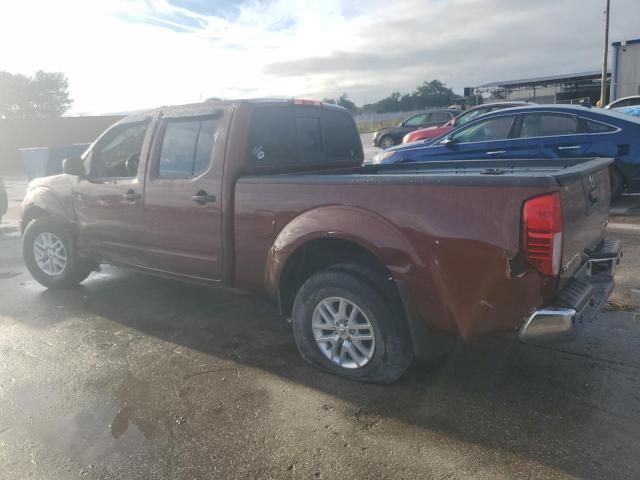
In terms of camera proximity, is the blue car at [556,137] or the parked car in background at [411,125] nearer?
the blue car at [556,137]

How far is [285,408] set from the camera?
330cm

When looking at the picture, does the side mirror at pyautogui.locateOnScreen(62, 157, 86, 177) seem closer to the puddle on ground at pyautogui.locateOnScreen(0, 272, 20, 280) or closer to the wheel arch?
the puddle on ground at pyautogui.locateOnScreen(0, 272, 20, 280)

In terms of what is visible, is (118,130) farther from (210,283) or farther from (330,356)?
(330,356)

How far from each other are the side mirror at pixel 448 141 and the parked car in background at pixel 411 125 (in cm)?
1135

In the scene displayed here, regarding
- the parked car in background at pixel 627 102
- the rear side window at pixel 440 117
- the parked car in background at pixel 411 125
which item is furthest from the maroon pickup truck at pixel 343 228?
the parked car in background at pixel 411 125

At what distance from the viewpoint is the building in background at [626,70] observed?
30781 millimetres

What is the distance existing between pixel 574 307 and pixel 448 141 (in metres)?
6.32

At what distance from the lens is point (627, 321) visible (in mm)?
4316

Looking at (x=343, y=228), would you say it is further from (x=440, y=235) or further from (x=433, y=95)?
(x=433, y=95)

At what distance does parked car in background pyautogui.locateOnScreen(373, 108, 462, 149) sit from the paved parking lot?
1613 centimetres

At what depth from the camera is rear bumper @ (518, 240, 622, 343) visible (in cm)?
278

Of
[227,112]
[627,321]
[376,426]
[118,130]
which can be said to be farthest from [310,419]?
[118,130]

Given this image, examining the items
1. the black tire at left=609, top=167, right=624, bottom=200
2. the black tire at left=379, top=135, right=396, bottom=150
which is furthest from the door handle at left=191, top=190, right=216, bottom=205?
the black tire at left=379, top=135, right=396, bottom=150

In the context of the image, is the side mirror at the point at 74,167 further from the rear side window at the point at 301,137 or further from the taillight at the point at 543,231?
the taillight at the point at 543,231
